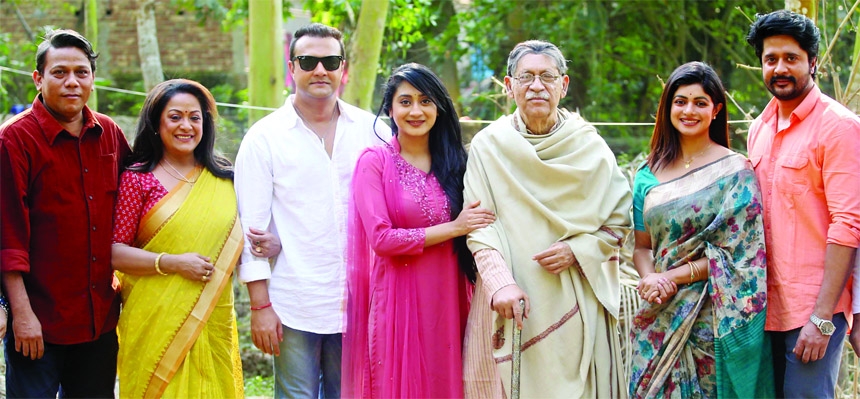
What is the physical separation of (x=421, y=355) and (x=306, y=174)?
0.87 m

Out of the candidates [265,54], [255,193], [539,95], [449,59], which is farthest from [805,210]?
[449,59]

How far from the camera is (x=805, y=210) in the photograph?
3047 millimetres

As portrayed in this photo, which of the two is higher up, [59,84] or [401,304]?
[59,84]

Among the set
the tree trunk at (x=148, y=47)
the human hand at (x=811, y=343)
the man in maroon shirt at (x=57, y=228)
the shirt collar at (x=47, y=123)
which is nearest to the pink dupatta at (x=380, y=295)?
the man in maroon shirt at (x=57, y=228)

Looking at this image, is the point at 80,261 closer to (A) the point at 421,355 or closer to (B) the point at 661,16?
(A) the point at 421,355

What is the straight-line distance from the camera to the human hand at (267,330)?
3.38 meters

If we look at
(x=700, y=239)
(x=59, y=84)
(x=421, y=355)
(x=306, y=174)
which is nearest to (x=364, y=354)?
(x=421, y=355)

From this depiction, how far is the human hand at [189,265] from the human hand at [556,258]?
1.31 meters

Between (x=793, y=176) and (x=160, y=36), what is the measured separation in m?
10.1

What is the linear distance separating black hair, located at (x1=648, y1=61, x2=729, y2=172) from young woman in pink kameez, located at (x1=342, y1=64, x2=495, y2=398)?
712 mm

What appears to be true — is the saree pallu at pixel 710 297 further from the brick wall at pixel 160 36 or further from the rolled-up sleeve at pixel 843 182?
the brick wall at pixel 160 36

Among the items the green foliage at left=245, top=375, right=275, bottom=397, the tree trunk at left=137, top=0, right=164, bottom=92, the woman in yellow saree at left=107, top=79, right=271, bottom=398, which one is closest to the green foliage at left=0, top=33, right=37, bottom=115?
the tree trunk at left=137, top=0, right=164, bottom=92

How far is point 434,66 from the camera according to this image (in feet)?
34.8

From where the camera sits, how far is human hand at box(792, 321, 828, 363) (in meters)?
2.96
